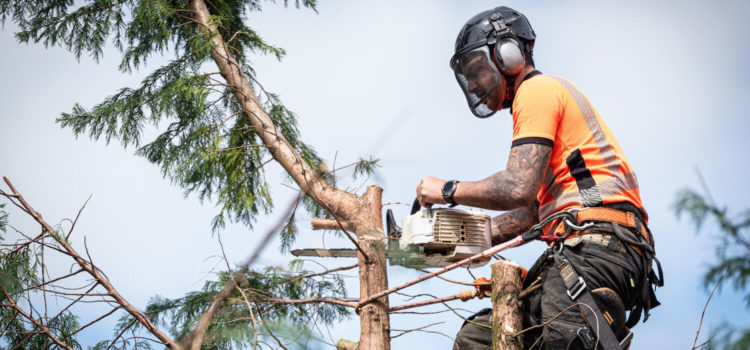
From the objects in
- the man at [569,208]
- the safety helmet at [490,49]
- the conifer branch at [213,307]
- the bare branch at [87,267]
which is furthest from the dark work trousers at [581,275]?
the bare branch at [87,267]

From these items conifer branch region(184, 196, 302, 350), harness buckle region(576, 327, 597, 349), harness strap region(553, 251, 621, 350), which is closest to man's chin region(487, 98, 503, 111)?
harness strap region(553, 251, 621, 350)

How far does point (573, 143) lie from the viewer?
297 centimetres

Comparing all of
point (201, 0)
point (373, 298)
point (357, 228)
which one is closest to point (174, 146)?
point (201, 0)

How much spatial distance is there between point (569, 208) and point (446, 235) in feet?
2.12

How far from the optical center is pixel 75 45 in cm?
586

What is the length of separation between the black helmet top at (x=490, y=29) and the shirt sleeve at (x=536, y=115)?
0.50m

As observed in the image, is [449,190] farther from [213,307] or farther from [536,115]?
[213,307]

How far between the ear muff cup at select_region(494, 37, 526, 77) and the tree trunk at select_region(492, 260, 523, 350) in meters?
1.00

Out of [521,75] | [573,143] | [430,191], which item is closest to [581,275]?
[573,143]

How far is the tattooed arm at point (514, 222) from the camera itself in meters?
3.65

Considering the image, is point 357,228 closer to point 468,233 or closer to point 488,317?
point 468,233

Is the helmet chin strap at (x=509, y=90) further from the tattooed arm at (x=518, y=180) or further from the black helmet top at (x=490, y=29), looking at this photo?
the tattooed arm at (x=518, y=180)

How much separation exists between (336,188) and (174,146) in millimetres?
2062

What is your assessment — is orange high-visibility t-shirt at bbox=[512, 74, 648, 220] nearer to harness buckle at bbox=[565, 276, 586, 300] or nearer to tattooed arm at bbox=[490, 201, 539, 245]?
harness buckle at bbox=[565, 276, 586, 300]
